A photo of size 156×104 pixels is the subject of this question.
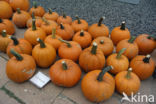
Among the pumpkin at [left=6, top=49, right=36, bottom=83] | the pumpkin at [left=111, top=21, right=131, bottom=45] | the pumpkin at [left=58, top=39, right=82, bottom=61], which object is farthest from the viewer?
the pumpkin at [left=111, top=21, right=131, bottom=45]

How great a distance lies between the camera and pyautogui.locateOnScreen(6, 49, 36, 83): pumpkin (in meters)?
1.92

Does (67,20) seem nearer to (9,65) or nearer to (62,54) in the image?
(62,54)

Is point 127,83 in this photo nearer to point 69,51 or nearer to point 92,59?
point 92,59

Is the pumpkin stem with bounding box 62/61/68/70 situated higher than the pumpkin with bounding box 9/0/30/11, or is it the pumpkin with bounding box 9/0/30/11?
the pumpkin with bounding box 9/0/30/11

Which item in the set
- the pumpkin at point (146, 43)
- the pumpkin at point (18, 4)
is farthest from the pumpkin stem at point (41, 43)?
the pumpkin at point (18, 4)

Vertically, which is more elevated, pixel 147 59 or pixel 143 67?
pixel 147 59

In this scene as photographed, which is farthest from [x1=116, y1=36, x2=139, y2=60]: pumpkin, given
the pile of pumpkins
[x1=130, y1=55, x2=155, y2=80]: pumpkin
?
[x1=130, y1=55, x2=155, y2=80]: pumpkin

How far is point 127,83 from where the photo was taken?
1815 millimetres

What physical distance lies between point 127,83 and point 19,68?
58.1 inches

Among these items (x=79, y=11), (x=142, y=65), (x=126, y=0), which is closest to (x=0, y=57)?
(x=142, y=65)

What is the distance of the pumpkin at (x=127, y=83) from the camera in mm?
1816

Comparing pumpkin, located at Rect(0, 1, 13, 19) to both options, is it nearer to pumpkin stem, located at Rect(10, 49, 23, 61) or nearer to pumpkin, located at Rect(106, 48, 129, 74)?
pumpkin stem, located at Rect(10, 49, 23, 61)

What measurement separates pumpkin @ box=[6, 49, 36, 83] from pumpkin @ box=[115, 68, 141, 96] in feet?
4.16

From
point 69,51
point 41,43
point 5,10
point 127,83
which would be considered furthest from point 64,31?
point 5,10
